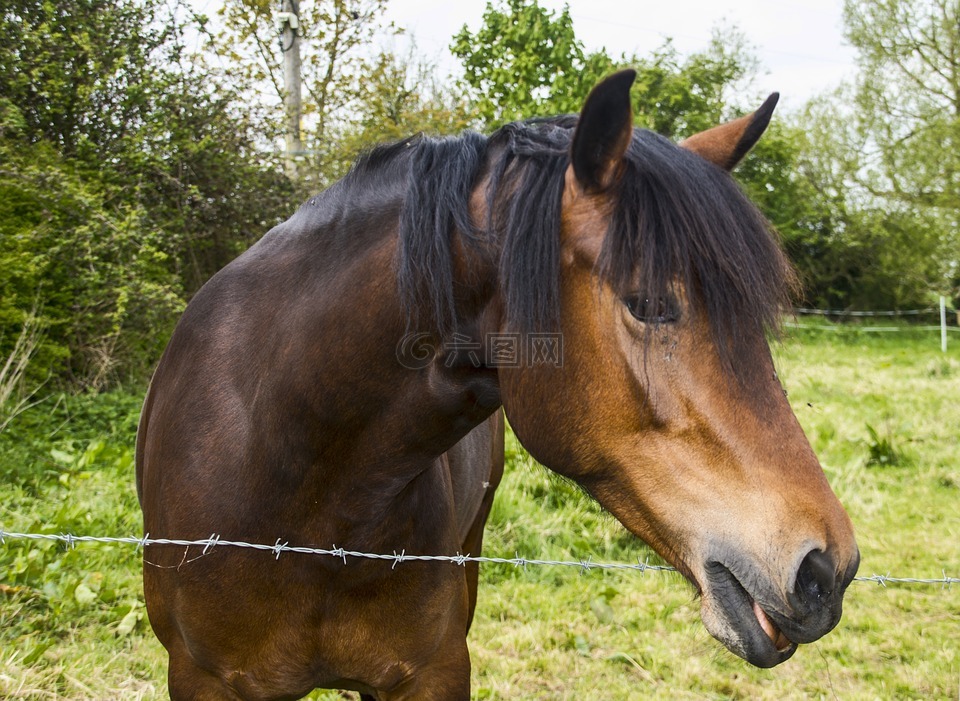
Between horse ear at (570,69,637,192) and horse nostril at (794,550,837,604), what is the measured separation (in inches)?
30.3

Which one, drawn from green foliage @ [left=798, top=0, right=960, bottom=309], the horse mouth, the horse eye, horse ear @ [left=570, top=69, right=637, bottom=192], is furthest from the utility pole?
green foliage @ [left=798, top=0, right=960, bottom=309]

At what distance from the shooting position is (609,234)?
145cm

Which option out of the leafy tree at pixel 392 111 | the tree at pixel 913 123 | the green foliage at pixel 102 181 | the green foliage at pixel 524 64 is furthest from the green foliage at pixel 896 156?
the green foliage at pixel 102 181

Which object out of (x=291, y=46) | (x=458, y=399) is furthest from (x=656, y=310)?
(x=291, y=46)

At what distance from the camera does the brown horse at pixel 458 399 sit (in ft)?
4.54

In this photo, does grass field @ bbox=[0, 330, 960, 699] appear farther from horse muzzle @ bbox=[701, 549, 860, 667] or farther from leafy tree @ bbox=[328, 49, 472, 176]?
leafy tree @ bbox=[328, 49, 472, 176]

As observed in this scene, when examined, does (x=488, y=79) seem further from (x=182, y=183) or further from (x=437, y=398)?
(x=437, y=398)

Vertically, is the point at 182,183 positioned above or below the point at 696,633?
above

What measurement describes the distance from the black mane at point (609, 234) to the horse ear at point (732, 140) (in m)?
0.18

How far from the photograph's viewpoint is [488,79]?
16656mm

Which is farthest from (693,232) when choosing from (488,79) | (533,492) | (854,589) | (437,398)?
(488,79)

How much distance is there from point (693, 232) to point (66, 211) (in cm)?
697

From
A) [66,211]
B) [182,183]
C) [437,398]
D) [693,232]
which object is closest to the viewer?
[693,232]

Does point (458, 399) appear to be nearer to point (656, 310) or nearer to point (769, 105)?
point (656, 310)
